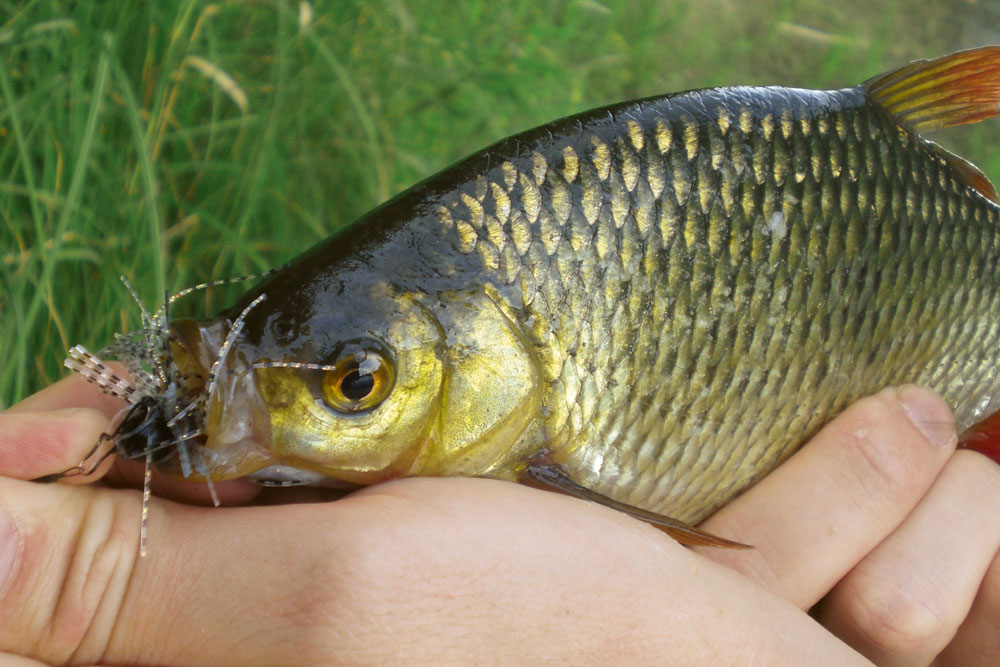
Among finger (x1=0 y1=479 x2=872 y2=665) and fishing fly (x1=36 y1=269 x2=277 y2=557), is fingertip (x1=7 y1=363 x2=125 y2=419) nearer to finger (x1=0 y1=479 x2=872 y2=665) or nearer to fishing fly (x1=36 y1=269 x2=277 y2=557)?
fishing fly (x1=36 y1=269 x2=277 y2=557)

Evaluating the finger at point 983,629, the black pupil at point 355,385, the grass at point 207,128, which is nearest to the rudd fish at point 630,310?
the black pupil at point 355,385

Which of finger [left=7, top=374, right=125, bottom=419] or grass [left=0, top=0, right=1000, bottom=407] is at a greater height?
grass [left=0, top=0, right=1000, bottom=407]

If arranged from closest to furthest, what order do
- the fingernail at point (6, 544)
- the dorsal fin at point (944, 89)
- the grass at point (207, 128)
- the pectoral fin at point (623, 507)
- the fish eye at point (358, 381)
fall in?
the fingernail at point (6, 544) → the fish eye at point (358, 381) → the pectoral fin at point (623, 507) → the dorsal fin at point (944, 89) → the grass at point (207, 128)

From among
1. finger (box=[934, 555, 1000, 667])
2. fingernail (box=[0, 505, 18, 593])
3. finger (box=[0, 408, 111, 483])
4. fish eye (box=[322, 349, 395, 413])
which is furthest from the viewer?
finger (box=[934, 555, 1000, 667])

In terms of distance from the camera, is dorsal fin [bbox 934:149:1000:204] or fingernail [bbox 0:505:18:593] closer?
fingernail [bbox 0:505:18:593]

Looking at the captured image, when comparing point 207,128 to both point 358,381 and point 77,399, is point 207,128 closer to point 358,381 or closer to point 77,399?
point 77,399

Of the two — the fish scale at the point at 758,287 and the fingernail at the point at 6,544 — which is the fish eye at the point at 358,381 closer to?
the fish scale at the point at 758,287

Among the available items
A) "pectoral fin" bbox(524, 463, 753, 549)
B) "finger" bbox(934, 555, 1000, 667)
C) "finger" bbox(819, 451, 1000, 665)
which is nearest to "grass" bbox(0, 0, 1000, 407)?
"pectoral fin" bbox(524, 463, 753, 549)
